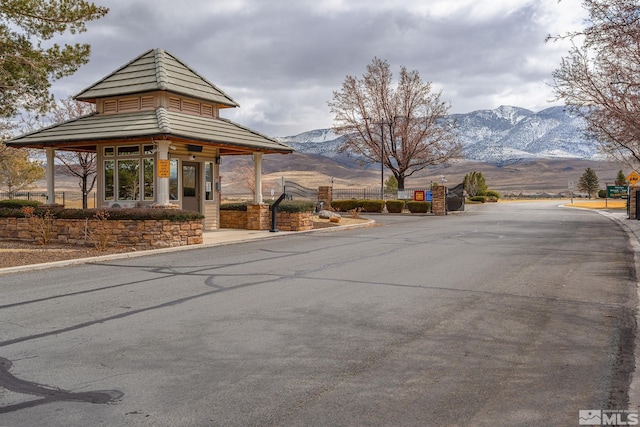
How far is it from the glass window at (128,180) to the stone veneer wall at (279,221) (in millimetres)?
4588

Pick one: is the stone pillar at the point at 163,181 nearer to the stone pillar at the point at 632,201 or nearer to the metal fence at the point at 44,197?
the metal fence at the point at 44,197

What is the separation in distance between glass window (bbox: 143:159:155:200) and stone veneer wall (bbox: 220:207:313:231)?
4.43 m

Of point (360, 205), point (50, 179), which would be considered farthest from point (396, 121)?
point (50, 179)

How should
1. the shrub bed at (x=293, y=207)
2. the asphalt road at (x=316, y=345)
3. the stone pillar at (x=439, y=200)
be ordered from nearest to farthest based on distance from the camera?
1. the asphalt road at (x=316, y=345)
2. the shrub bed at (x=293, y=207)
3. the stone pillar at (x=439, y=200)

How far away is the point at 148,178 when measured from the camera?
20.5 meters

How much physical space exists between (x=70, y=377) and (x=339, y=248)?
11.8 m

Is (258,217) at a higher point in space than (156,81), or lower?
lower

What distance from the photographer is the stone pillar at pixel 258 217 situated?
23377mm

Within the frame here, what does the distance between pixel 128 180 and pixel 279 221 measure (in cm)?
616

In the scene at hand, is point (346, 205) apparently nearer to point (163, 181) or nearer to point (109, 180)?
point (109, 180)

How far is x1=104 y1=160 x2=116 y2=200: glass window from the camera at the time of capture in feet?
69.3

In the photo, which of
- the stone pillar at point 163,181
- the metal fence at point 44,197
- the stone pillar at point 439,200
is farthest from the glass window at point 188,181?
the stone pillar at point 439,200

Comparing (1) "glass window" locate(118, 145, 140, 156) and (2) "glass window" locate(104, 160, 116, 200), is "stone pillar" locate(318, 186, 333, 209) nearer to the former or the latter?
(2) "glass window" locate(104, 160, 116, 200)

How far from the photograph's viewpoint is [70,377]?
5211mm
